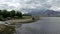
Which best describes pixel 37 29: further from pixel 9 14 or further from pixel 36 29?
pixel 9 14

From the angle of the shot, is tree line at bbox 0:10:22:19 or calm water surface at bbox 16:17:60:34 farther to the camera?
tree line at bbox 0:10:22:19

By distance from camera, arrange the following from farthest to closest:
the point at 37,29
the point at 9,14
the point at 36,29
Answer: the point at 9,14, the point at 36,29, the point at 37,29

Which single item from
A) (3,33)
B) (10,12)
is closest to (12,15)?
(10,12)

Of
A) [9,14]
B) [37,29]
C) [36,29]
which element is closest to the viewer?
[37,29]

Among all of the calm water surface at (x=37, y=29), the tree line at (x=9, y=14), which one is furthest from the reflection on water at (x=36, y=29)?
the tree line at (x=9, y=14)

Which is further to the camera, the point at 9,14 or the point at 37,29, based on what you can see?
the point at 9,14

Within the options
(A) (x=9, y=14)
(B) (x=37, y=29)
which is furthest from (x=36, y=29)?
(A) (x=9, y=14)

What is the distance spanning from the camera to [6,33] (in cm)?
1273

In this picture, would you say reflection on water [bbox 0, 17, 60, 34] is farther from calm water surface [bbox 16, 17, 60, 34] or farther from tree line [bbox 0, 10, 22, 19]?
tree line [bbox 0, 10, 22, 19]

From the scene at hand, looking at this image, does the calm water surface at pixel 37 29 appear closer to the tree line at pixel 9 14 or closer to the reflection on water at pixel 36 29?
the reflection on water at pixel 36 29

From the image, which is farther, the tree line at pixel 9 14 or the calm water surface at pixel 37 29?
the tree line at pixel 9 14

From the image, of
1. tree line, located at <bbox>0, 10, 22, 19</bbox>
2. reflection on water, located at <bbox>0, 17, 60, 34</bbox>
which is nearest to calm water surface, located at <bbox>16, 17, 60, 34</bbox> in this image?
reflection on water, located at <bbox>0, 17, 60, 34</bbox>

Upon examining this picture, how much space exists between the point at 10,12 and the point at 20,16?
3.68 metres

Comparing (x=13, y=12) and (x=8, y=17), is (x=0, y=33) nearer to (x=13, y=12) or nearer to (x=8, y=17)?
(x=8, y=17)
